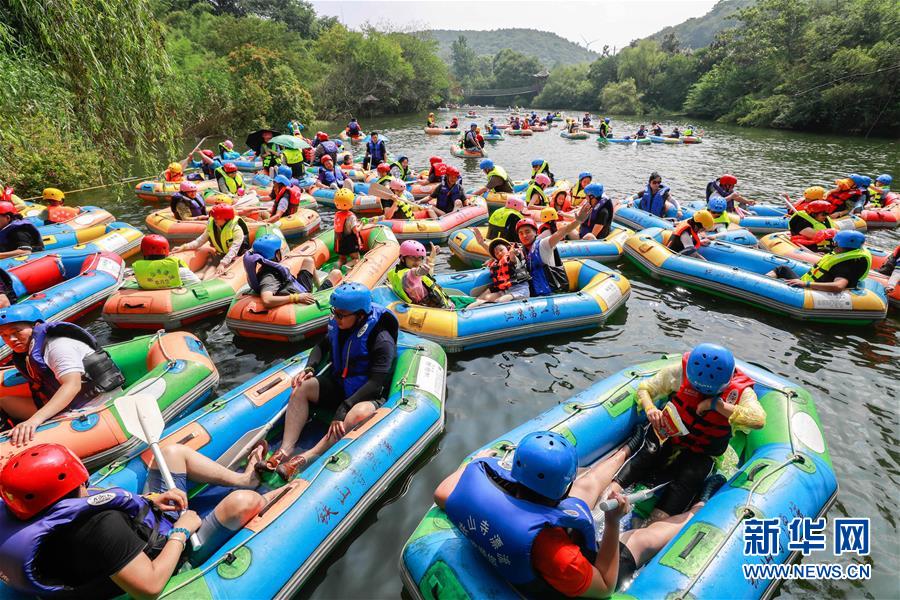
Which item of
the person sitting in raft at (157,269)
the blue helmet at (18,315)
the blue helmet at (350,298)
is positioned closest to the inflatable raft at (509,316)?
the blue helmet at (350,298)

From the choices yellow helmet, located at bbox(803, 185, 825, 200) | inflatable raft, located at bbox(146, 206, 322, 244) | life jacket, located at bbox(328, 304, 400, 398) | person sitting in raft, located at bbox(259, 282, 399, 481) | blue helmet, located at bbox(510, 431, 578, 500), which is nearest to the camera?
blue helmet, located at bbox(510, 431, 578, 500)

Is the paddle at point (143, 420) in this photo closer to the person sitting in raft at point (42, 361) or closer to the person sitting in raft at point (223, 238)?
the person sitting in raft at point (42, 361)

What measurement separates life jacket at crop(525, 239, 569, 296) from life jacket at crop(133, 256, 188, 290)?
15.8ft

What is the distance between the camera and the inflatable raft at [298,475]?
9.26 feet

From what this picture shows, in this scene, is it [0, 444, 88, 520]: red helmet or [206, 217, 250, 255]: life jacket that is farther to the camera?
[206, 217, 250, 255]: life jacket

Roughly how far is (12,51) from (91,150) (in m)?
2.07

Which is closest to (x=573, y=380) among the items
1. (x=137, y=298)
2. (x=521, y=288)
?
(x=521, y=288)

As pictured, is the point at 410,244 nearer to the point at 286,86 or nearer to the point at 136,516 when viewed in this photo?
the point at 136,516

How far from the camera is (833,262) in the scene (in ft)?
21.3

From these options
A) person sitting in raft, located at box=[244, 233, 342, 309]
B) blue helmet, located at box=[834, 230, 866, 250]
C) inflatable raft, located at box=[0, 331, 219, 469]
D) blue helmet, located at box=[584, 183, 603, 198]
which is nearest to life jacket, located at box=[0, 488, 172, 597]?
inflatable raft, located at box=[0, 331, 219, 469]

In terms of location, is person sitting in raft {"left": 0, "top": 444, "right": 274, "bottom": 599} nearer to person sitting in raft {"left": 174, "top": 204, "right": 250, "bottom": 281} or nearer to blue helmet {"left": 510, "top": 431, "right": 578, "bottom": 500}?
blue helmet {"left": 510, "top": 431, "right": 578, "bottom": 500}

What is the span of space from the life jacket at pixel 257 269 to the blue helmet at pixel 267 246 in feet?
0.20

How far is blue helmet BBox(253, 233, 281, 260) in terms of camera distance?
19.0 feet

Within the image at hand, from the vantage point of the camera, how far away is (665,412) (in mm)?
3465
